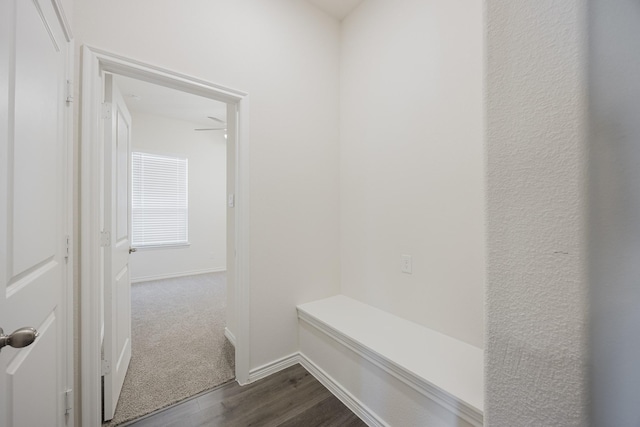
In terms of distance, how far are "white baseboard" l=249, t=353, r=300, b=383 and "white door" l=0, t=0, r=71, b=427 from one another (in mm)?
1011

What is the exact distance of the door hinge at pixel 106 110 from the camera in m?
1.46

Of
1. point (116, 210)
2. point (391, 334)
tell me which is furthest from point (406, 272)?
point (116, 210)

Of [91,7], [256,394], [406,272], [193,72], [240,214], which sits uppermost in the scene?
[91,7]

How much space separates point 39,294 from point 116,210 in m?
0.83

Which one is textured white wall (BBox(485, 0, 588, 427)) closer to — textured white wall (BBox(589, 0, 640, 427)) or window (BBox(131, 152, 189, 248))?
textured white wall (BBox(589, 0, 640, 427))

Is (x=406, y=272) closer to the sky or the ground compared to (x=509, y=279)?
closer to the ground

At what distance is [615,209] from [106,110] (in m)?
2.14

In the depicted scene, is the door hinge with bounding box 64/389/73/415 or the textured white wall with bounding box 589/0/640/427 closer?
Result: the textured white wall with bounding box 589/0/640/427

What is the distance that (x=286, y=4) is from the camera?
2.03m

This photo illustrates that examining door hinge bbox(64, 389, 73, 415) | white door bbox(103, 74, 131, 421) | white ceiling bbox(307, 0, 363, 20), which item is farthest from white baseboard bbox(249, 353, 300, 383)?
white ceiling bbox(307, 0, 363, 20)

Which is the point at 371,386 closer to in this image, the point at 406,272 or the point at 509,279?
the point at 406,272

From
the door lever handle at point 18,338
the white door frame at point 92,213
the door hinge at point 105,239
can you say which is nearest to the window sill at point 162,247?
the door hinge at point 105,239

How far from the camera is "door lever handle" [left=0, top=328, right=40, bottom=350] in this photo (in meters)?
0.63

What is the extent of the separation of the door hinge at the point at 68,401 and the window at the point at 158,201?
3762 millimetres
